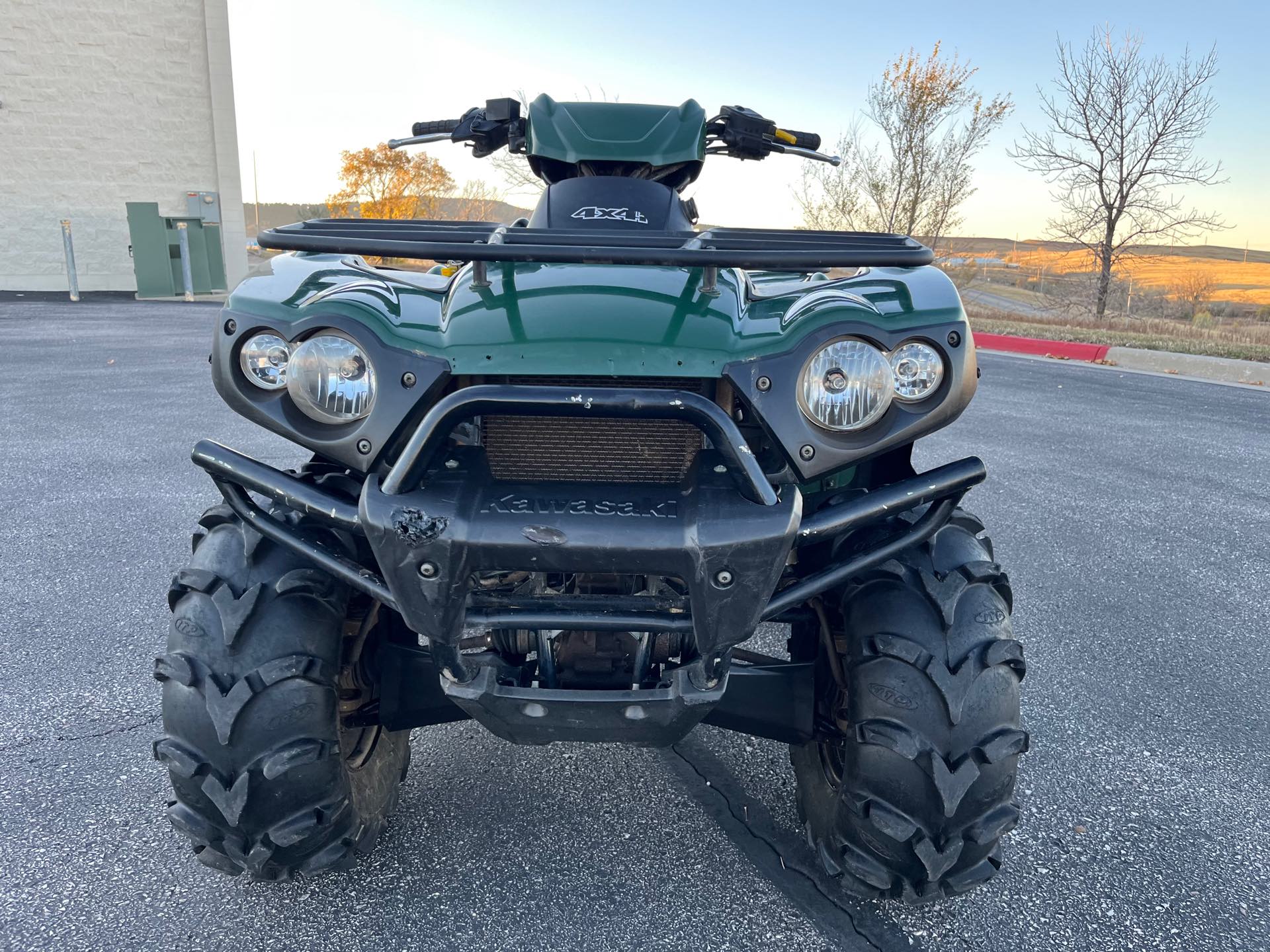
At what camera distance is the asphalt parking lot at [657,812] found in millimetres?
2025

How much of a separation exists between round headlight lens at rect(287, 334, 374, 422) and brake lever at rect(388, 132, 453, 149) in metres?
2.13

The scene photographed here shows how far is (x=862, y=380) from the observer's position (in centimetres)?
179

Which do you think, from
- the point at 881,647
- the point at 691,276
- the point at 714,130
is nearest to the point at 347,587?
the point at 691,276

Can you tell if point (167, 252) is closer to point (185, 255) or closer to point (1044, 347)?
point (185, 255)

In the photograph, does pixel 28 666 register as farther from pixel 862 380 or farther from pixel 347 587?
pixel 862 380

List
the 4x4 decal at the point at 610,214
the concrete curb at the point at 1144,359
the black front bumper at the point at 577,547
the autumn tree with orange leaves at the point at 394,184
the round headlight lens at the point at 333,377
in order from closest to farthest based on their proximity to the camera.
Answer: the black front bumper at the point at 577,547, the round headlight lens at the point at 333,377, the 4x4 decal at the point at 610,214, the concrete curb at the point at 1144,359, the autumn tree with orange leaves at the point at 394,184

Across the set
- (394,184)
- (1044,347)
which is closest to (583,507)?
(1044,347)

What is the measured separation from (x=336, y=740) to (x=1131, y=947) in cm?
181

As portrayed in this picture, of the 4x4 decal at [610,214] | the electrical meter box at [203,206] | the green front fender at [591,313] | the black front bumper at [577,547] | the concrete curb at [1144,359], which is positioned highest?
the electrical meter box at [203,206]

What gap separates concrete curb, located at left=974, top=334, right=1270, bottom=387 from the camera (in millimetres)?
11969

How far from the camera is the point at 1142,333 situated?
17391 mm

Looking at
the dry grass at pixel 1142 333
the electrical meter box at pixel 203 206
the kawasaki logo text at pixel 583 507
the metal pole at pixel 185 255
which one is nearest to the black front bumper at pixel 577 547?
the kawasaki logo text at pixel 583 507

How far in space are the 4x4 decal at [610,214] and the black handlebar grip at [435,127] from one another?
1007 mm

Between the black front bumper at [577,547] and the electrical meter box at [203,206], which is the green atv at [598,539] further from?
the electrical meter box at [203,206]
